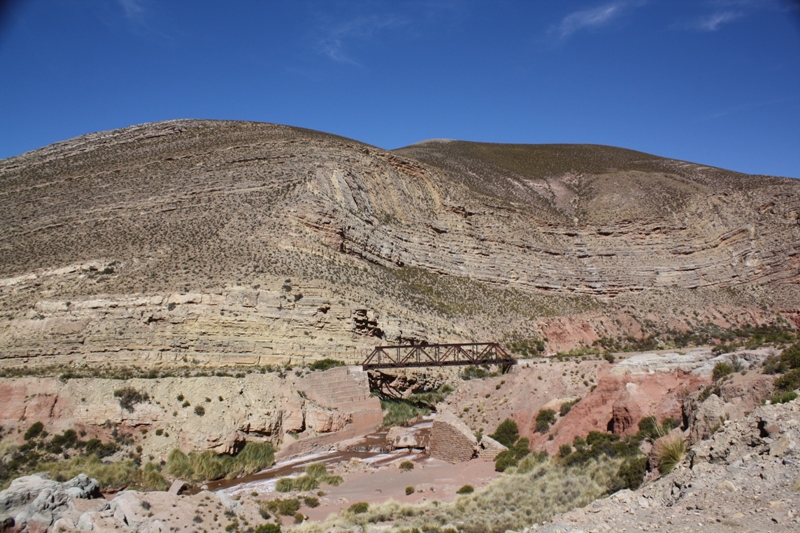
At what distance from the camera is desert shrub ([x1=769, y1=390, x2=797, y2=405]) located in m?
9.30

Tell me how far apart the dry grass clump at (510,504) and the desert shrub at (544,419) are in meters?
2.51

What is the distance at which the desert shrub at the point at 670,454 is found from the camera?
10.3 meters

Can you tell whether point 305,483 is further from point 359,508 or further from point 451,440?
point 451,440

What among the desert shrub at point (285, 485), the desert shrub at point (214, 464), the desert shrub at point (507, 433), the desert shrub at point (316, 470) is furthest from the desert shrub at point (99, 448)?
the desert shrub at point (507, 433)

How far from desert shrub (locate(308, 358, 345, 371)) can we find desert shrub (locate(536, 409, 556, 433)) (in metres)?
11.5

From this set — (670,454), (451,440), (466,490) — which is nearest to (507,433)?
(451,440)

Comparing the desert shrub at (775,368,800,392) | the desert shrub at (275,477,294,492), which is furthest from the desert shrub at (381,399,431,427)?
the desert shrub at (775,368,800,392)

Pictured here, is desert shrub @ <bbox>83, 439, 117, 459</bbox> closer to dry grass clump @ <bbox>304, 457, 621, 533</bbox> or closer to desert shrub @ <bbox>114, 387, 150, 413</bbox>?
desert shrub @ <bbox>114, 387, 150, 413</bbox>

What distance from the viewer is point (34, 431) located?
20.4 metres

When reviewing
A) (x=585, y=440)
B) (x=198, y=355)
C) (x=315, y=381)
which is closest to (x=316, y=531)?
(x=585, y=440)

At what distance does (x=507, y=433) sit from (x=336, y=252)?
22203mm

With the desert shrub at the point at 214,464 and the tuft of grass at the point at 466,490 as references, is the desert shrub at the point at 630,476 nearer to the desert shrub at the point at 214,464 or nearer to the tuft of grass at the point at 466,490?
the tuft of grass at the point at 466,490

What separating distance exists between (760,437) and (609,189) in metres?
66.2

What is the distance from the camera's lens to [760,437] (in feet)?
29.1
